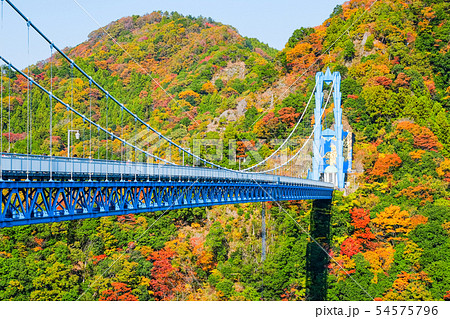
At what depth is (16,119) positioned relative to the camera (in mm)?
65500

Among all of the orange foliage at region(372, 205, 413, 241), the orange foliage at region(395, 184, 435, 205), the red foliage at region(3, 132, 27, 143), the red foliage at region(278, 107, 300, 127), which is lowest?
the orange foliage at region(372, 205, 413, 241)

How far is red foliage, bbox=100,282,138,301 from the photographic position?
45.5 metres

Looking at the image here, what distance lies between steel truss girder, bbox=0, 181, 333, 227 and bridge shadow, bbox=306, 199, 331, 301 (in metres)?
7.72

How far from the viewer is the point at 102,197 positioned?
26.3 metres

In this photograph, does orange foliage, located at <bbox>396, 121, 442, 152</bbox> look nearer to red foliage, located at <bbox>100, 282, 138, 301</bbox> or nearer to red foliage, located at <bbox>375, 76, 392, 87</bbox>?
red foliage, located at <bbox>375, 76, 392, 87</bbox>

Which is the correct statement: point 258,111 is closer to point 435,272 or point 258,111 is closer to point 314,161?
point 314,161

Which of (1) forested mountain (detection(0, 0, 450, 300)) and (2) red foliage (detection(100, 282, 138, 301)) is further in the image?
(2) red foliage (detection(100, 282, 138, 301))

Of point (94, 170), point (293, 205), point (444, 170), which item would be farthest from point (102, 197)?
point (444, 170)

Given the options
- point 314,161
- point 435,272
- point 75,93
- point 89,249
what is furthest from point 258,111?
point 435,272

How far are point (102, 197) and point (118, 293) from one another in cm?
2164

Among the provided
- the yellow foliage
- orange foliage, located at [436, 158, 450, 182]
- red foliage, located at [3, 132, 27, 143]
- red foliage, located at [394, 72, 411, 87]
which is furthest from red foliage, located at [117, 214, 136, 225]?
red foliage, located at [394, 72, 411, 87]

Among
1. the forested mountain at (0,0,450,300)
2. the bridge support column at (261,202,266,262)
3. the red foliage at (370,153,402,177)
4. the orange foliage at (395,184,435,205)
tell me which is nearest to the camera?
the forested mountain at (0,0,450,300)

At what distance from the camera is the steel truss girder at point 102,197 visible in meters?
20.0

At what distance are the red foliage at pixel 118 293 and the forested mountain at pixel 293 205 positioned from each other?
0.16 m
